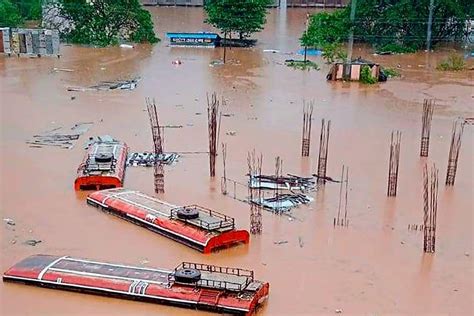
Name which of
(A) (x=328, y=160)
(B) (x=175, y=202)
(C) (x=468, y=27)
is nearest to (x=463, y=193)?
(A) (x=328, y=160)

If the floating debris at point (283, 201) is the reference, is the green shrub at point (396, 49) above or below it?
above

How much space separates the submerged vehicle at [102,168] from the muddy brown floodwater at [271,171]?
36cm

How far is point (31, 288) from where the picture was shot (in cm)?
930

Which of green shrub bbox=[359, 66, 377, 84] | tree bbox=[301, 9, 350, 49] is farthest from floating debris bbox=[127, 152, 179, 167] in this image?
tree bbox=[301, 9, 350, 49]

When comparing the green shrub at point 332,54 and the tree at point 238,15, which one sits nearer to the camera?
the green shrub at point 332,54

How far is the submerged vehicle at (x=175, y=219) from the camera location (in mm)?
10352

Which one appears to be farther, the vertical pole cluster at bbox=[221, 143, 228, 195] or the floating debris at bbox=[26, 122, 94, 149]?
the floating debris at bbox=[26, 122, 94, 149]

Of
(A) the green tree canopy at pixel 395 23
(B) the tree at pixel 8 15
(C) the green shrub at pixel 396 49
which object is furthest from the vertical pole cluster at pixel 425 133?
(B) the tree at pixel 8 15

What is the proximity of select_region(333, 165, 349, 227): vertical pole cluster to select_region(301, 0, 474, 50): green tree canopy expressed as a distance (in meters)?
14.5

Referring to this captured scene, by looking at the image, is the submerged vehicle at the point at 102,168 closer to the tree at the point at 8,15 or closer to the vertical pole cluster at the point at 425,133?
the vertical pole cluster at the point at 425,133

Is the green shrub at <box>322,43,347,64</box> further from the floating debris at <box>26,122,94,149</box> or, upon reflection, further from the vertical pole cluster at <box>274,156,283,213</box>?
the vertical pole cluster at <box>274,156,283,213</box>

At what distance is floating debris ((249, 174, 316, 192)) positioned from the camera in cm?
1292

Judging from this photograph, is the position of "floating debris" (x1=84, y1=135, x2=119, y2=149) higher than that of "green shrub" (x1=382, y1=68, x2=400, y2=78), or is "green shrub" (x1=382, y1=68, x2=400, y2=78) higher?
"green shrub" (x1=382, y1=68, x2=400, y2=78)

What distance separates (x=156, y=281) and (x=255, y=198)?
371 centimetres
